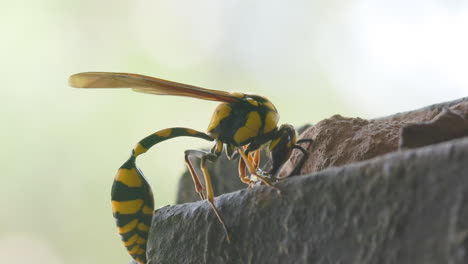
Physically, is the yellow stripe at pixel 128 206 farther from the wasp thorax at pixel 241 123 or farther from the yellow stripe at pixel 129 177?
the wasp thorax at pixel 241 123

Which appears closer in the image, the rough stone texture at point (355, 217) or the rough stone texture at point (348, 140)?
the rough stone texture at point (355, 217)

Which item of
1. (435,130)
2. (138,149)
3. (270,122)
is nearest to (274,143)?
(270,122)

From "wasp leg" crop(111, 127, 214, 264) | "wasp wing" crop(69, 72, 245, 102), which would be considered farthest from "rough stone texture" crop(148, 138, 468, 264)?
"wasp wing" crop(69, 72, 245, 102)

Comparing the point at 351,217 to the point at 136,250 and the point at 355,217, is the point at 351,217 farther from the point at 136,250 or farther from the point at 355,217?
the point at 136,250

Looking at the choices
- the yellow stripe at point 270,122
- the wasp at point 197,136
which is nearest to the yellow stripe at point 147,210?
the wasp at point 197,136

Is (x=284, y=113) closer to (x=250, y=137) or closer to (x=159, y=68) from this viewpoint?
(x=159, y=68)

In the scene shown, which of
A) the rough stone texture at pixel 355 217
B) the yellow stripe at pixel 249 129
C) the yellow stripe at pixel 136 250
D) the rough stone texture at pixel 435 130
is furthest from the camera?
the yellow stripe at pixel 249 129

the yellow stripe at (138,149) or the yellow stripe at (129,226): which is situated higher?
the yellow stripe at (138,149)
